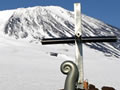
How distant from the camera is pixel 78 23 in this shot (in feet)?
15.7

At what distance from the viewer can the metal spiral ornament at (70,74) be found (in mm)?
4488

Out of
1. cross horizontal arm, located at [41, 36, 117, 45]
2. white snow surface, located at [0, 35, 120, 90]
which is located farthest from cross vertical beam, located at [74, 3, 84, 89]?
white snow surface, located at [0, 35, 120, 90]

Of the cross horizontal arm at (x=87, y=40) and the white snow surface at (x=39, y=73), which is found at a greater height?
the white snow surface at (x=39, y=73)

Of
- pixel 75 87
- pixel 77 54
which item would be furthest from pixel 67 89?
pixel 77 54

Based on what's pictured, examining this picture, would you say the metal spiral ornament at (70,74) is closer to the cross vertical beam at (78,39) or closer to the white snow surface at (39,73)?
the cross vertical beam at (78,39)

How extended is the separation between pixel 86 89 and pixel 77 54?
40cm

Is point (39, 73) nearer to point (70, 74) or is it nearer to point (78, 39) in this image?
point (78, 39)

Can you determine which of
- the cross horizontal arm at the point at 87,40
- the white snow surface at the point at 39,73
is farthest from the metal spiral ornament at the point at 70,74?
the white snow surface at the point at 39,73

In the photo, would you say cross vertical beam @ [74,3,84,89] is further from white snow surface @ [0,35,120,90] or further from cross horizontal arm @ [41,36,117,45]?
white snow surface @ [0,35,120,90]

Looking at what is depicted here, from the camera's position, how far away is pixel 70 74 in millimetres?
4555

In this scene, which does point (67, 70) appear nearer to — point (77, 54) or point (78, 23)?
point (77, 54)

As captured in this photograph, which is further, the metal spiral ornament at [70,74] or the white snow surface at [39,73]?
the white snow surface at [39,73]

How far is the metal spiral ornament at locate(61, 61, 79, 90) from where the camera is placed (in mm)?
4488

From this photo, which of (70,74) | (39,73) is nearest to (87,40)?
(70,74)
